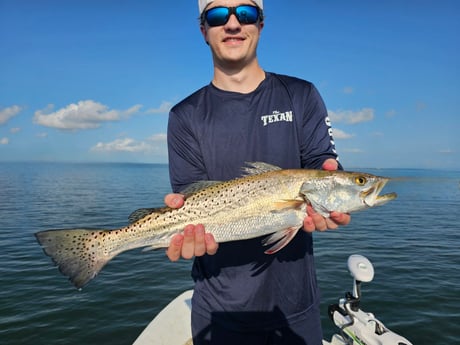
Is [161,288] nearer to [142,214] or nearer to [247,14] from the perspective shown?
[142,214]

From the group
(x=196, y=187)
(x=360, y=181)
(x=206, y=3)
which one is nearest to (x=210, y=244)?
(x=196, y=187)

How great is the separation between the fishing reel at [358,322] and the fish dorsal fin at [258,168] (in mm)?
3729

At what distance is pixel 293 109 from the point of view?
4227 mm

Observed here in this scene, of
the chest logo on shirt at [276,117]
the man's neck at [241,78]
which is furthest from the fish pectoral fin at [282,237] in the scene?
the man's neck at [241,78]

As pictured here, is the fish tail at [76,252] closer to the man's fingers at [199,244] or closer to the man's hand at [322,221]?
the man's fingers at [199,244]

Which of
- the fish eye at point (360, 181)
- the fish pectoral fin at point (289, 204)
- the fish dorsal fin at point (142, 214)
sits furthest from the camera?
the fish dorsal fin at point (142, 214)

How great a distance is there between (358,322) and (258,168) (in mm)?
4424

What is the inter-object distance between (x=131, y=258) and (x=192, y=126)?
1401 cm

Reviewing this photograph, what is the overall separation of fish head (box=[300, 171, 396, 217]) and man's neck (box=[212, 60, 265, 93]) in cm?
152

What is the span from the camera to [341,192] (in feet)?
14.1

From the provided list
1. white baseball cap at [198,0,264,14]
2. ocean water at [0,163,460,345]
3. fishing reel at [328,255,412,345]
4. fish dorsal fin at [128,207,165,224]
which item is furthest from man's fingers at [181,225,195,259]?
fishing reel at [328,255,412,345]

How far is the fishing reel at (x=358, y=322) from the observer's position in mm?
5891

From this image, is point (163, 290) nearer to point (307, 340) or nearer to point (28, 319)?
point (28, 319)

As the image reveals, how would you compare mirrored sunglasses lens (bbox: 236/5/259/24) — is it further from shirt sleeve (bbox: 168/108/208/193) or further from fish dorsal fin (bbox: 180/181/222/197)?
fish dorsal fin (bbox: 180/181/222/197)
